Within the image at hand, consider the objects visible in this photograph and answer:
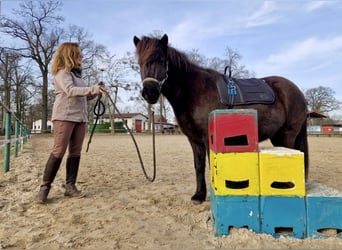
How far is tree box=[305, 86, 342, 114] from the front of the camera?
43.5m

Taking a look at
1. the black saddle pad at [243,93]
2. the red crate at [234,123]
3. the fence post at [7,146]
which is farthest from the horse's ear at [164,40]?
the fence post at [7,146]

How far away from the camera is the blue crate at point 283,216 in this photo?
79.0 inches

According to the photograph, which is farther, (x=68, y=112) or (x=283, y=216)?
(x=68, y=112)

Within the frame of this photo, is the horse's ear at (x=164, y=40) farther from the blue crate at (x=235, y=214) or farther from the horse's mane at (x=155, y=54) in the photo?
the blue crate at (x=235, y=214)

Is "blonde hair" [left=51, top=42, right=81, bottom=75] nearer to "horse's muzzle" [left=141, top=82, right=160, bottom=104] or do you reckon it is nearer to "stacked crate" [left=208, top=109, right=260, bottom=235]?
"horse's muzzle" [left=141, top=82, right=160, bottom=104]

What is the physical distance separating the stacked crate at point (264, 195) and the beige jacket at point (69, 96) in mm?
1639

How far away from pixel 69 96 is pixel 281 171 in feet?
7.60

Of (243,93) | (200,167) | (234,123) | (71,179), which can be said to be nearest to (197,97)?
(243,93)

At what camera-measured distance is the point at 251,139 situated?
2.14 metres

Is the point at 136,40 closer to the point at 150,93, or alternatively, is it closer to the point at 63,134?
the point at 150,93

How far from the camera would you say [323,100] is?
44031mm

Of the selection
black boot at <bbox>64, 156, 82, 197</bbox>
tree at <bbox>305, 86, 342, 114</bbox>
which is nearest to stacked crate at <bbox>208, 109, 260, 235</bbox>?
black boot at <bbox>64, 156, 82, 197</bbox>

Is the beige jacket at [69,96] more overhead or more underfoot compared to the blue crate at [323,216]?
more overhead

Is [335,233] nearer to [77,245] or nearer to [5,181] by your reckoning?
[77,245]
